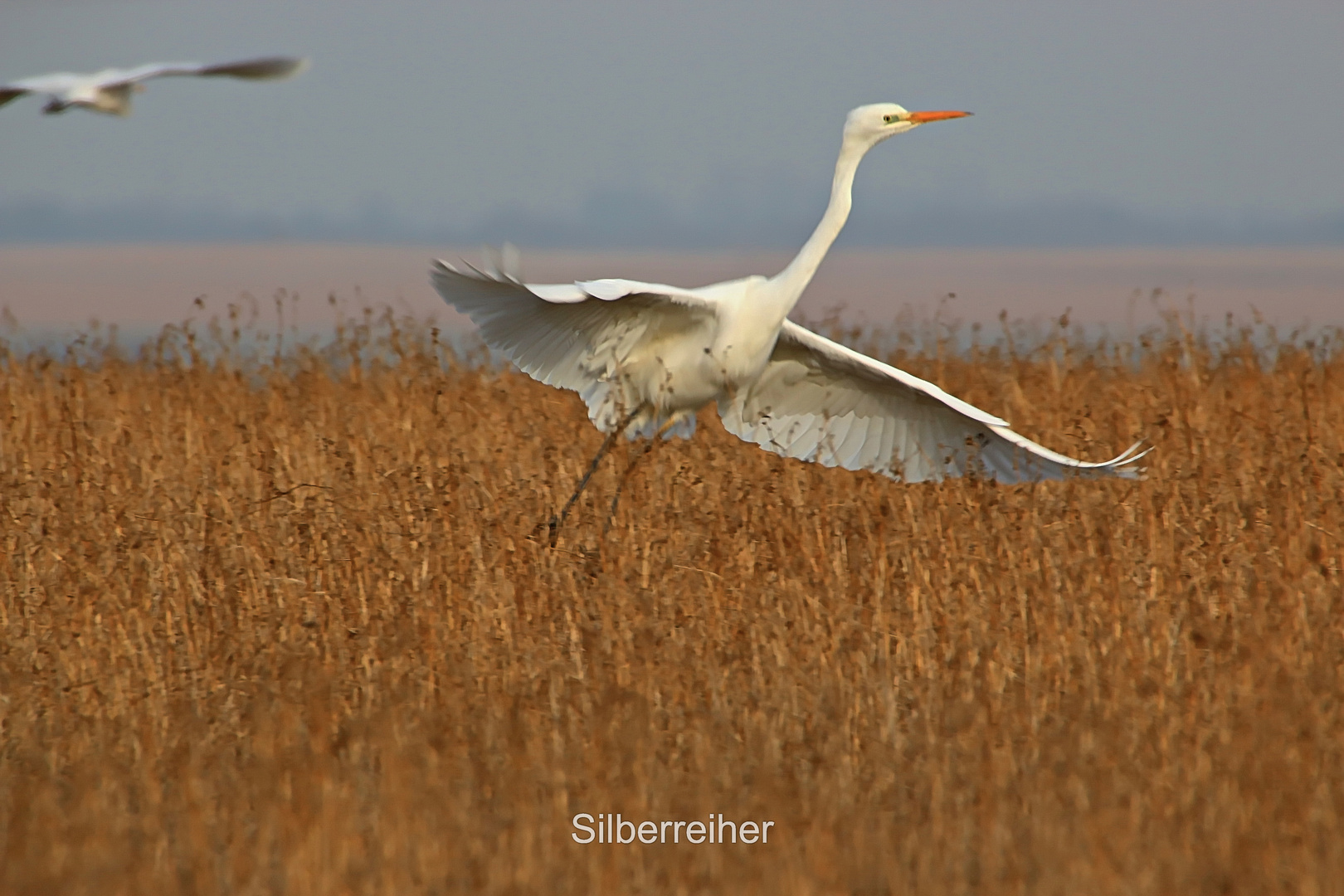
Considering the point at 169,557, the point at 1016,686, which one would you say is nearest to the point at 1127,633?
the point at 1016,686

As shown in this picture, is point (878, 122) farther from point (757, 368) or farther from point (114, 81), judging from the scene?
point (114, 81)

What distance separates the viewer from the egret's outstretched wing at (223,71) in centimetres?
357

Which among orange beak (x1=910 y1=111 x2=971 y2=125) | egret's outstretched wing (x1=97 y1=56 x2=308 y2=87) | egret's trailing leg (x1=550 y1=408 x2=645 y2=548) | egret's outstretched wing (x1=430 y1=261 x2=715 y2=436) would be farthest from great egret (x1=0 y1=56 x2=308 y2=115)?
orange beak (x1=910 y1=111 x2=971 y2=125)

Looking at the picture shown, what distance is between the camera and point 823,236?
19.9ft

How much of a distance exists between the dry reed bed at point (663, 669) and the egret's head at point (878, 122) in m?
1.64

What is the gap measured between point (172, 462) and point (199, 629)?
8.92 feet

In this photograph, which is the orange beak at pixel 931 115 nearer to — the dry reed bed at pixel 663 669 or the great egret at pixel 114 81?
the dry reed bed at pixel 663 669

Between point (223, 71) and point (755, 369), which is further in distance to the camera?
point (755, 369)

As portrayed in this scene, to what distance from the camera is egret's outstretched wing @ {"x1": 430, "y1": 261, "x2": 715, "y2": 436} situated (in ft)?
17.7

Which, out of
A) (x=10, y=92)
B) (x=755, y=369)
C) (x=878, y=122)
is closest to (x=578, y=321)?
(x=755, y=369)

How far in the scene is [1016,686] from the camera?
416 centimetres

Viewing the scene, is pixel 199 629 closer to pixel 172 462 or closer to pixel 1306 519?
pixel 172 462

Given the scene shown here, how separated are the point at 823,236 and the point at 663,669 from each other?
263 cm

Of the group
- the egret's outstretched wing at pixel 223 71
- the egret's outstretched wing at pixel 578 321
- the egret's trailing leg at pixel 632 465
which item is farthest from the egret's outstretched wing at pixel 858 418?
the egret's outstretched wing at pixel 223 71
